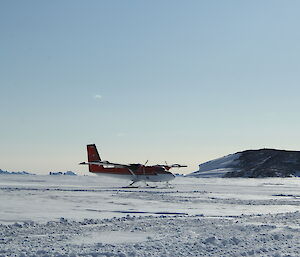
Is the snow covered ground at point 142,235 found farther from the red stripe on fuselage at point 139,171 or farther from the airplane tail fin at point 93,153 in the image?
the airplane tail fin at point 93,153

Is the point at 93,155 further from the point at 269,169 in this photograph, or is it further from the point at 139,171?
the point at 269,169

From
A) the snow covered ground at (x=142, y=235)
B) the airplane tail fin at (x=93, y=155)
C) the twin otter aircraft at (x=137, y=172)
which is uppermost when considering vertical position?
the airplane tail fin at (x=93, y=155)

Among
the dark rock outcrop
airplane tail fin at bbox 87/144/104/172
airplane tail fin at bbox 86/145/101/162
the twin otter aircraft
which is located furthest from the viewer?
the dark rock outcrop

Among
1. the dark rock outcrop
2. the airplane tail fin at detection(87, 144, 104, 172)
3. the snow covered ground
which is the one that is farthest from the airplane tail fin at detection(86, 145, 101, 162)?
the dark rock outcrop

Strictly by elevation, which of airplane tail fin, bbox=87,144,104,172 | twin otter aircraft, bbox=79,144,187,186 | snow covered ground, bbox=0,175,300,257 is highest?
airplane tail fin, bbox=87,144,104,172

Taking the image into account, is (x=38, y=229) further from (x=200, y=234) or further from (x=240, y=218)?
(x=240, y=218)

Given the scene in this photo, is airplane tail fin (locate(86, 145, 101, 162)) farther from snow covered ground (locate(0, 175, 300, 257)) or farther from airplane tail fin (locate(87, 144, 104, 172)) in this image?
snow covered ground (locate(0, 175, 300, 257))

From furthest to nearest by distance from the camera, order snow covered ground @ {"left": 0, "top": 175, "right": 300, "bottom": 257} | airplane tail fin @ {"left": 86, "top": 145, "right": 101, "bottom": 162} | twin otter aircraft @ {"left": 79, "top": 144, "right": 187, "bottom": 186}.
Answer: airplane tail fin @ {"left": 86, "top": 145, "right": 101, "bottom": 162}
twin otter aircraft @ {"left": 79, "top": 144, "right": 187, "bottom": 186}
snow covered ground @ {"left": 0, "top": 175, "right": 300, "bottom": 257}

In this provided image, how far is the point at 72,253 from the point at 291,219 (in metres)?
11.0

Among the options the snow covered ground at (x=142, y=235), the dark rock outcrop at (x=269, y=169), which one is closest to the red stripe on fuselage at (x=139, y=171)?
the snow covered ground at (x=142, y=235)

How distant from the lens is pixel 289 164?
194 metres

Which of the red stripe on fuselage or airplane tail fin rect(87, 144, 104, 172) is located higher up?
airplane tail fin rect(87, 144, 104, 172)

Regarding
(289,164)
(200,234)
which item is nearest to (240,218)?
(200,234)

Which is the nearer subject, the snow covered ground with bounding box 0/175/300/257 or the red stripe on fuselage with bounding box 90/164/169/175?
the snow covered ground with bounding box 0/175/300/257
